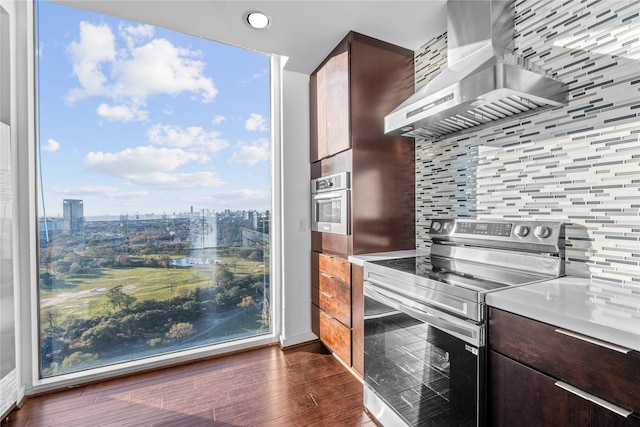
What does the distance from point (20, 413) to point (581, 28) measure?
3.61 m

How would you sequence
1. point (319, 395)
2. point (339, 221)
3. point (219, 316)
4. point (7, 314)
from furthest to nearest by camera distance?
point (219, 316)
point (339, 221)
point (319, 395)
point (7, 314)

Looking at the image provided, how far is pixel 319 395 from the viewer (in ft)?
6.31

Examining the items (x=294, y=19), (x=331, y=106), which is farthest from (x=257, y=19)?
(x=331, y=106)

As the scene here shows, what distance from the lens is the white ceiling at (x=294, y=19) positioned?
1807 millimetres

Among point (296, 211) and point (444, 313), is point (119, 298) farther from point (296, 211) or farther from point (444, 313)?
point (444, 313)

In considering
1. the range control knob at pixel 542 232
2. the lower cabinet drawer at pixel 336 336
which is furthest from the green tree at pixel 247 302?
the range control knob at pixel 542 232

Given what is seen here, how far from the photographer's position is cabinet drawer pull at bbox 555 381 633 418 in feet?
2.42

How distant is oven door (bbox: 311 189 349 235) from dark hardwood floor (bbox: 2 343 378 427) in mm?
1062

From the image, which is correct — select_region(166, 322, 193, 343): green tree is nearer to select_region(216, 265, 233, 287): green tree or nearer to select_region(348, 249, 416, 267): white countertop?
select_region(216, 265, 233, 287): green tree

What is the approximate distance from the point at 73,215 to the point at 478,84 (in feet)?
8.59

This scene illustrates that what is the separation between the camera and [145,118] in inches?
89.7

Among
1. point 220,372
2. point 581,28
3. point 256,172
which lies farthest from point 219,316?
point 581,28

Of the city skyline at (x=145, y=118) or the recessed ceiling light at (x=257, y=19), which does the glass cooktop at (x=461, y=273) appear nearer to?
the city skyline at (x=145, y=118)

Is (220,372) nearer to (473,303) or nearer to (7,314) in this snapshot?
(7,314)
